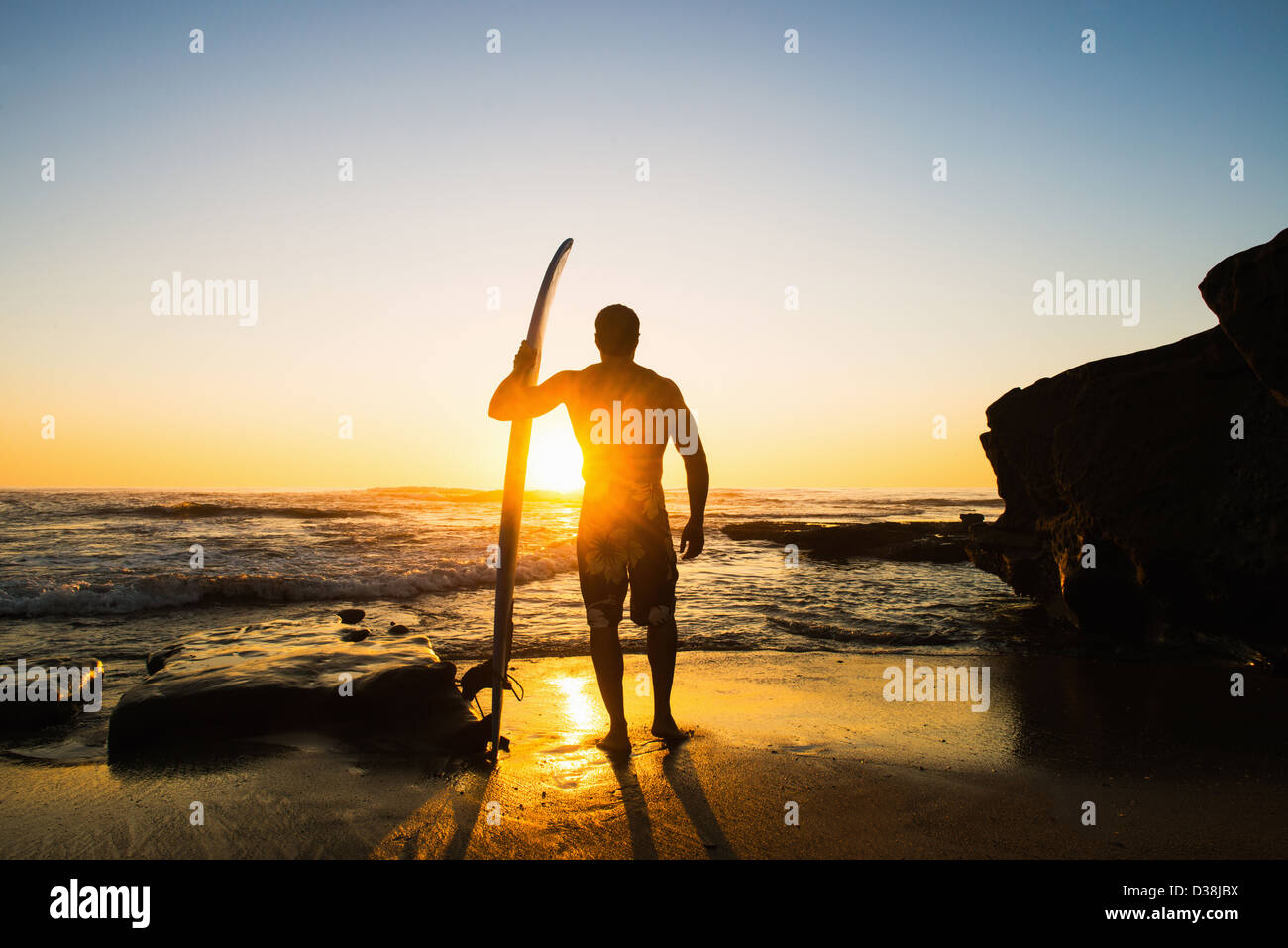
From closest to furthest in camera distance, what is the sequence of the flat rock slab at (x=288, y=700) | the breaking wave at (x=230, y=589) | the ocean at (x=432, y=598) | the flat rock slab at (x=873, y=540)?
1. the flat rock slab at (x=288, y=700)
2. the ocean at (x=432, y=598)
3. the breaking wave at (x=230, y=589)
4. the flat rock slab at (x=873, y=540)

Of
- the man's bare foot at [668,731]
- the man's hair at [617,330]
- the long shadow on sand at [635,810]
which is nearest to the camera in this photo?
the long shadow on sand at [635,810]

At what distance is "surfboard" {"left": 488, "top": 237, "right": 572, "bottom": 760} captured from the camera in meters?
3.47

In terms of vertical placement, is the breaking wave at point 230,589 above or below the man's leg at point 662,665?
below

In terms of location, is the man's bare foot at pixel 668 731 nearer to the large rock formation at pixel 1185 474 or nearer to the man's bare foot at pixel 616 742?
the man's bare foot at pixel 616 742

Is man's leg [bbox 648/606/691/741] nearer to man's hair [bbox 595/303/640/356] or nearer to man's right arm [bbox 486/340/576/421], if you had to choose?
man's right arm [bbox 486/340/576/421]

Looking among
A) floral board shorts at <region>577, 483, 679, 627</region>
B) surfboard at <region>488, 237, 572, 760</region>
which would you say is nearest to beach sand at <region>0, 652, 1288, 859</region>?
surfboard at <region>488, 237, 572, 760</region>

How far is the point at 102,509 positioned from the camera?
3073 cm

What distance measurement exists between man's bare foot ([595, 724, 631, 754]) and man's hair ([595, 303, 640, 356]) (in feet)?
6.27

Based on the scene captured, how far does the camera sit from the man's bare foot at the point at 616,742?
3391 millimetres

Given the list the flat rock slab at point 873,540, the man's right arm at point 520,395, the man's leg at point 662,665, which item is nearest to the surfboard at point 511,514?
the man's right arm at point 520,395

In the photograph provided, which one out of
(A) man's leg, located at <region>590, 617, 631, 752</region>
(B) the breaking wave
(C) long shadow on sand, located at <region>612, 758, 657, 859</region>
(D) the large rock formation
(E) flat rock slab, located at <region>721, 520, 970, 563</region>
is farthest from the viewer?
(E) flat rock slab, located at <region>721, 520, 970, 563</region>
